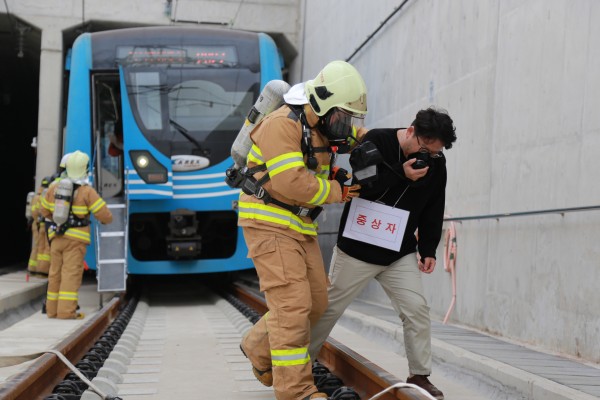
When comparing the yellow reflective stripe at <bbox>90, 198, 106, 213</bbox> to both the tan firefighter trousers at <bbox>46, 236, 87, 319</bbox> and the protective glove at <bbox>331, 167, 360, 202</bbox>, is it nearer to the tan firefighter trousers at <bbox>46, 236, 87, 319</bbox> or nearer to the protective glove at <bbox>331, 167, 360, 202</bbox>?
the tan firefighter trousers at <bbox>46, 236, 87, 319</bbox>

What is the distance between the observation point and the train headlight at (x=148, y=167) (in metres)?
11.6

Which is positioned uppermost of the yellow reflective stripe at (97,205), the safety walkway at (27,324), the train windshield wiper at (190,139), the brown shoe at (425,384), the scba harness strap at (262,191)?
the train windshield wiper at (190,139)

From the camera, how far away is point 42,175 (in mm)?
17797

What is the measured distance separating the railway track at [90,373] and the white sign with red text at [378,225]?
695mm

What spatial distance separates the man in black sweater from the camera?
14.9 feet

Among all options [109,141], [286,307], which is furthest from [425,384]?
[109,141]

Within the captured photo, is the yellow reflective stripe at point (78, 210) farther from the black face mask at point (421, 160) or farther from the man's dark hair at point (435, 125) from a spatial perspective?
the man's dark hair at point (435, 125)

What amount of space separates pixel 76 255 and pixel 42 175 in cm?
831

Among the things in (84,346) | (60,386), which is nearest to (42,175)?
(84,346)

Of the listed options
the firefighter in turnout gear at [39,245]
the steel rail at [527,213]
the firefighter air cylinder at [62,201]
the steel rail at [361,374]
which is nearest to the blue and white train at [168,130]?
the firefighter air cylinder at [62,201]

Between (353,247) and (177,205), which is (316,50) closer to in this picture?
(177,205)

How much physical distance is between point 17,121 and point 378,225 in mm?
31326

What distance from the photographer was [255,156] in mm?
4535

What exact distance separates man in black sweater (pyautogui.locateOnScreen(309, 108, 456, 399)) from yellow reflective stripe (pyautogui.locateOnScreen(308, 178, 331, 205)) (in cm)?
32
